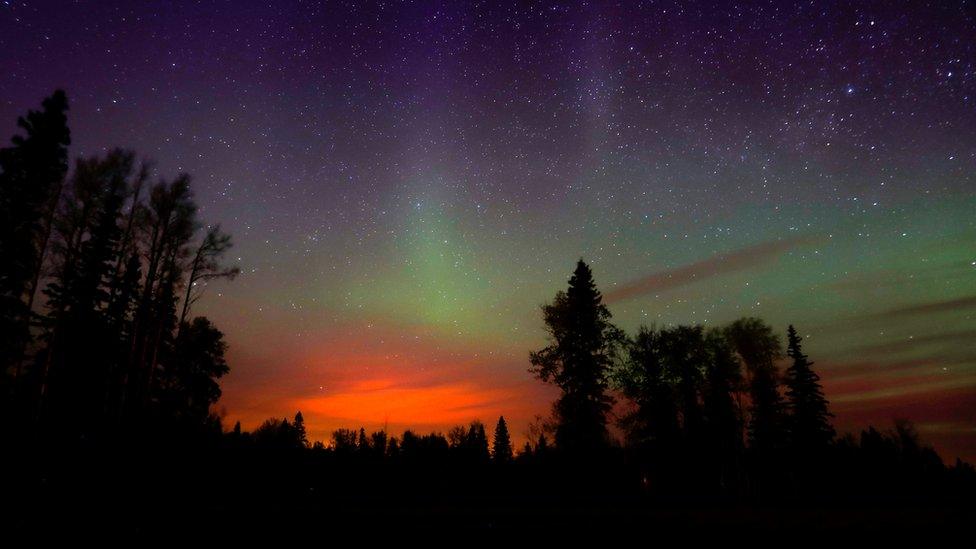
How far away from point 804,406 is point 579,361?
88.2ft

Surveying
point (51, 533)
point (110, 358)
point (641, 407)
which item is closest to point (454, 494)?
point (641, 407)

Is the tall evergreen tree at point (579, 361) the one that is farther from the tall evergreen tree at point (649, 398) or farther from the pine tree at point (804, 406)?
the pine tree at point (804, 406)

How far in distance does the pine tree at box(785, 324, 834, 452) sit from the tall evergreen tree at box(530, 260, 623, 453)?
929 inches

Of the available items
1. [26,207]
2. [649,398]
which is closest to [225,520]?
[26,207]

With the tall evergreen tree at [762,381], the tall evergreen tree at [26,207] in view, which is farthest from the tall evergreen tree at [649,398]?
the tall evergreen tree at [26,207]

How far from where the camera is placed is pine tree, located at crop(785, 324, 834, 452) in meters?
43.0

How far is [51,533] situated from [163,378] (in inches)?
1159

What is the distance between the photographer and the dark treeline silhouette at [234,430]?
17.0 metres

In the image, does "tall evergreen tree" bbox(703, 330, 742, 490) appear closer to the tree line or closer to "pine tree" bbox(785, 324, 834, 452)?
"pine tree" bbox(785, 324, 834, 452)

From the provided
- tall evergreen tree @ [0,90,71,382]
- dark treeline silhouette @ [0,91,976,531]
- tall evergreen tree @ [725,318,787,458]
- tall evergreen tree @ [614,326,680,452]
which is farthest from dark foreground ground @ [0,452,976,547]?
tall evergreen tree @ [725,318,787,458]

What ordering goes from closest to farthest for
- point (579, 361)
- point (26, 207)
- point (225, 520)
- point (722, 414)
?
point (225, 520), point (26, 207), point (579, 361), point (722, 414)

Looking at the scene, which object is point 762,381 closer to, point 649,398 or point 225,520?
point 649,398

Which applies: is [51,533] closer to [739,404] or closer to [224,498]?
[224,498]

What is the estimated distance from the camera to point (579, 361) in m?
30.7
